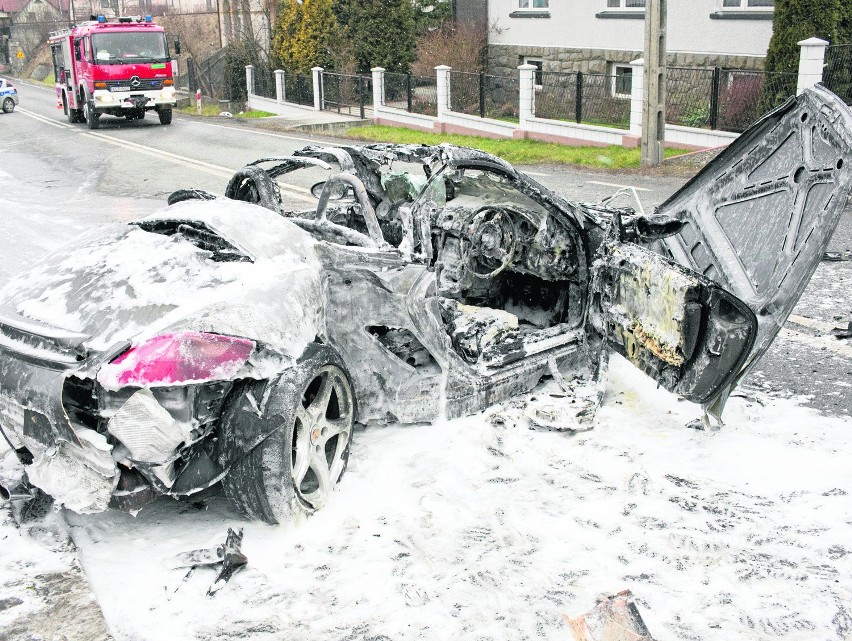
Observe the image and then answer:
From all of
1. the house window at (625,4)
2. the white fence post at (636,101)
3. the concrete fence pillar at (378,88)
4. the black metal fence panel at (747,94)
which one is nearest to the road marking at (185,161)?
the concrete fence pillar at (378,88)

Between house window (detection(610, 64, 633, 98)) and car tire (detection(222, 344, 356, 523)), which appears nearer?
car tire (detection(222, 344, 356, 523))

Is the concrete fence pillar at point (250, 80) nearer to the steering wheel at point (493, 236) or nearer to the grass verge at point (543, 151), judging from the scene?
the grass verge at point (543, 151)

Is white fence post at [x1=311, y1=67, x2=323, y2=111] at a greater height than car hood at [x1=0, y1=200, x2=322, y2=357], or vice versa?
white fence post at [x1=311, y1=67, x2=323, y2=111]

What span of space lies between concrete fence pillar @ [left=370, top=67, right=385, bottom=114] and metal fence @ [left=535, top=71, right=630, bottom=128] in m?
6.15

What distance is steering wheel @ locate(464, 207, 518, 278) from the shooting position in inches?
226

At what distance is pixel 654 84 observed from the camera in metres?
14.8

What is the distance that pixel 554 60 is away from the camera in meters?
24.1

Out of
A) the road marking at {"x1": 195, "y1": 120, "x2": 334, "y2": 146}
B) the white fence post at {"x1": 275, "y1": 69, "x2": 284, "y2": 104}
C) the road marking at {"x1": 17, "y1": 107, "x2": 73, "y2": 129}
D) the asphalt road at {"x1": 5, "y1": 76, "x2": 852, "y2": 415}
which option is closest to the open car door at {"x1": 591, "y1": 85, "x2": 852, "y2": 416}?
the asphalt road at {"x1": 5, "y1": 76, "x2": 852, "y2": 415}

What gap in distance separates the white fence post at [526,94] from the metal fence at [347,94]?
6.92 meters

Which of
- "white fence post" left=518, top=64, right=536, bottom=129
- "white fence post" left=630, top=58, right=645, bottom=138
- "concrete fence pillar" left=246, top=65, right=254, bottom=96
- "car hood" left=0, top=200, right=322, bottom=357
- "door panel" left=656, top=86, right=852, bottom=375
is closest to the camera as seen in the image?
"car hood" left=0, top=200, right=322, bottom=357

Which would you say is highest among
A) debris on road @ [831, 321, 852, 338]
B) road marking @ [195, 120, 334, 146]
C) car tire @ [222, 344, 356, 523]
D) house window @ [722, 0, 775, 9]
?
house window @ [722, 0, 775, 9]

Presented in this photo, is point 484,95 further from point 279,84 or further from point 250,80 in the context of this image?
point 250,80

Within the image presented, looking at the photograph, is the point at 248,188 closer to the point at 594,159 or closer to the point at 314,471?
the point at 314,471

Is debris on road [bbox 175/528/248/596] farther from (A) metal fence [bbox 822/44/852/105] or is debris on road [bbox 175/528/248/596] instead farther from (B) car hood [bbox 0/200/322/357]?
(A) metal fence [bbox 822/44/852/105]
